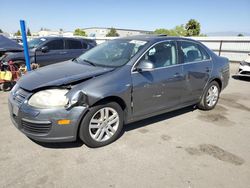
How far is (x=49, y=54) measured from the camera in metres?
7.78

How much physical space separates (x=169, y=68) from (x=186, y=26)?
3795 centimetres

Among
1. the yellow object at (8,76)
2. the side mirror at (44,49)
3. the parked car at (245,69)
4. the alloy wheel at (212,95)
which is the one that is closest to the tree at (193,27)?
the parked car at (245,69)

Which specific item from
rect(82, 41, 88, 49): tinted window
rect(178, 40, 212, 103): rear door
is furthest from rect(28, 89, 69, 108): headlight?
rect(82, 41, 88, 49): tinted window

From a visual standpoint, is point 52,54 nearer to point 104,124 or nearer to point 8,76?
point 8,76

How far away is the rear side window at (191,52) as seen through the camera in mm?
4035

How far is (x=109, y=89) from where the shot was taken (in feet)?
9.67

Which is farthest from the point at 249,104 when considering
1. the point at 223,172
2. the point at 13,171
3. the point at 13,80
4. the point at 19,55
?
the point at 19,55

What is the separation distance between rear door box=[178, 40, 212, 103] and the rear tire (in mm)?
224

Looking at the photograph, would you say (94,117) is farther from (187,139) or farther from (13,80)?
(13,80)

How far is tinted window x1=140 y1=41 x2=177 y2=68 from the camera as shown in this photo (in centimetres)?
356

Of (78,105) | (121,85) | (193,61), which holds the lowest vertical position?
(78,105)

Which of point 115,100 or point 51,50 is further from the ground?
point 51,50

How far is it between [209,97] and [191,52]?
1.21m

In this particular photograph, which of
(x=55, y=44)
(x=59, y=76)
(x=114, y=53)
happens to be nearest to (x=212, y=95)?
(x=114, y=53)
